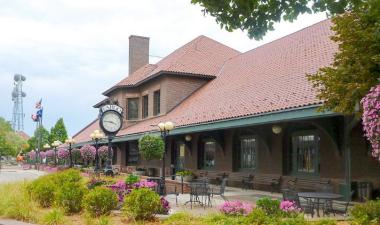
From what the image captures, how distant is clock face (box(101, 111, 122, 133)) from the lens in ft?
71.7

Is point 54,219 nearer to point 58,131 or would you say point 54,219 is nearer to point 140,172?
point 140,172

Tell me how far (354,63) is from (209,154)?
588 inches

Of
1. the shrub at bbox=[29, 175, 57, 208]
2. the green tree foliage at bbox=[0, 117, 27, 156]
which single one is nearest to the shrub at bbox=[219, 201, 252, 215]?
the shrub at bbox=[29, 175, 57, 208]

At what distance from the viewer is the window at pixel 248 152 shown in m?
20.4

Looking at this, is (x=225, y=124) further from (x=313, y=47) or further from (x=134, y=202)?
(x=134, y=202)

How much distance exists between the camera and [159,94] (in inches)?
1212

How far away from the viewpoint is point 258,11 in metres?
7.88

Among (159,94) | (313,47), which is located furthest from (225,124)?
(159,94)

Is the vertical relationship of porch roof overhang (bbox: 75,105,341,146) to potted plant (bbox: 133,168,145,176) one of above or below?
above

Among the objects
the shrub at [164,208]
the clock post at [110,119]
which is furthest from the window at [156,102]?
the shrub at [164,208]

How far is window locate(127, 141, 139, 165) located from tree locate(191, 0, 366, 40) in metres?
26.4

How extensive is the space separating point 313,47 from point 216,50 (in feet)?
42.8

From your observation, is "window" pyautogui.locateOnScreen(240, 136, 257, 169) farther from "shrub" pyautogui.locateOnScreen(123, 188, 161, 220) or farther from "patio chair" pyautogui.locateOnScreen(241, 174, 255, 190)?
"shrub" pyautogui.locateOnScreen(123, 188, 161, 220)

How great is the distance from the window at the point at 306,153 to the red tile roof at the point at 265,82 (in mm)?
1604
